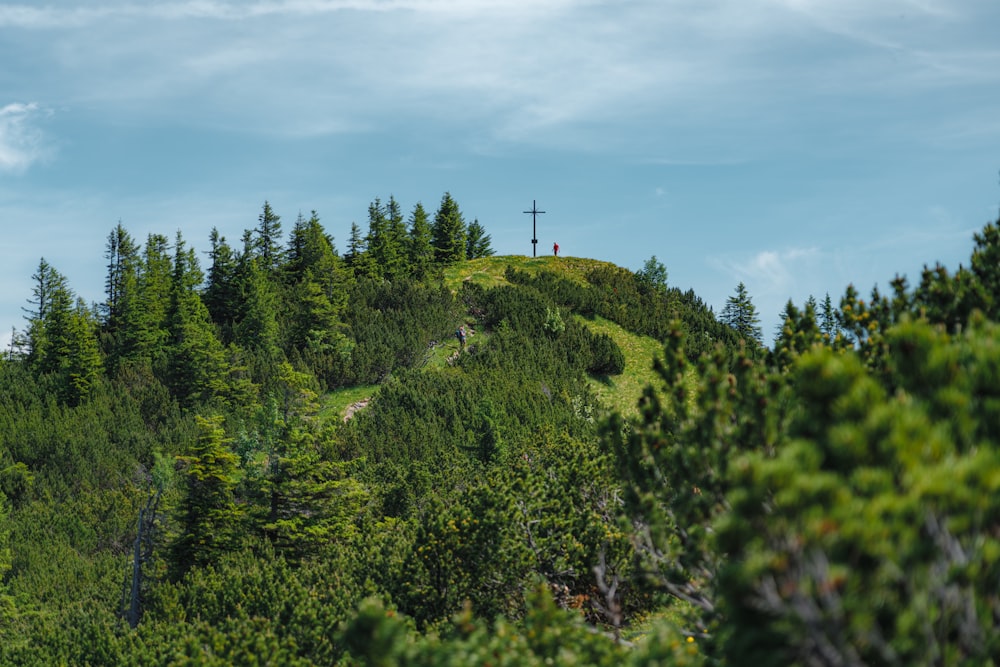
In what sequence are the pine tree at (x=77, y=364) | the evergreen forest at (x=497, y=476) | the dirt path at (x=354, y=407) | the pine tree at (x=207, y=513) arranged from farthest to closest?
the pine tree at (x=77, y=364)
the dirt path at (x=354, y=407)
the pine tree at (x=207, y=513)
the evergreen forest at (x=497, y=476)

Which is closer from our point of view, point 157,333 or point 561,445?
point 561,445

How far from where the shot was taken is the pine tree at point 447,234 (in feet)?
211

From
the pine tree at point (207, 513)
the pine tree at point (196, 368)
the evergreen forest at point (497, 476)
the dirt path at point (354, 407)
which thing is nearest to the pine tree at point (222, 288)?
the evergreen forest at point (497, 476)

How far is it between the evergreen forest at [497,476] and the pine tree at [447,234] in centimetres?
485

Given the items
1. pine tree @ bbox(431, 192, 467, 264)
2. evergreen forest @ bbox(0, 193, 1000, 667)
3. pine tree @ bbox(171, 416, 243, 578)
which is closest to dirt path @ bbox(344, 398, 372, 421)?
evergreen forest @ bbox(0, 193, 1000, 667)

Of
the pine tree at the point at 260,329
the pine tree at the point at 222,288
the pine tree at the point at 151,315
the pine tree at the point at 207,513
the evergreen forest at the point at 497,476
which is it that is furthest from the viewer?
the pine tree at the point at 222,288

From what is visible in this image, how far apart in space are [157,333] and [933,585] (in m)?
48.6

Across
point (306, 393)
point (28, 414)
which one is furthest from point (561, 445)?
point (28, 414)

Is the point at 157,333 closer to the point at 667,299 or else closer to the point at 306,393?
the point at 306,393

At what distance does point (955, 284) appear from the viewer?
8.10 metres

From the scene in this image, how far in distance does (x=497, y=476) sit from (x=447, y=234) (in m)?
52.5

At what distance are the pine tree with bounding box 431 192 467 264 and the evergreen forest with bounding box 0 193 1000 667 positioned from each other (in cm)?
485

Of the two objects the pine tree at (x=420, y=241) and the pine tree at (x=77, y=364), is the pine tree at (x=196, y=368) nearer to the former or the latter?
the pine tree at (x=77, y=364)

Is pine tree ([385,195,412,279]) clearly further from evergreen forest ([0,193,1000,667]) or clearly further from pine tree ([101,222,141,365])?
pine tree ([101,222,141,365])
